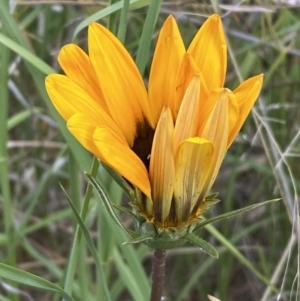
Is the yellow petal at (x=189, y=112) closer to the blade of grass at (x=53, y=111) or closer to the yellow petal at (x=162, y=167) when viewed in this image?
the yellow petal at (x=162, y=167)

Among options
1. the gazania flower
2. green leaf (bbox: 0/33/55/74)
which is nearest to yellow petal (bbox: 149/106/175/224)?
the gazania flower

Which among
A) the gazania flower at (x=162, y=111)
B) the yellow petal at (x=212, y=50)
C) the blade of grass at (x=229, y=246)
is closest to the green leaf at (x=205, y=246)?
the gazania flower at (x=162, y=111)

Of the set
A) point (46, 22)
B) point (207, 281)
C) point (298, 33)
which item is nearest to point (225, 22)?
point (298, 33)

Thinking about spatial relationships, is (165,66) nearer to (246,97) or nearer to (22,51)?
(246,97)

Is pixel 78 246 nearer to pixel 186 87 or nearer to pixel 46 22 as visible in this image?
pixel 186 87

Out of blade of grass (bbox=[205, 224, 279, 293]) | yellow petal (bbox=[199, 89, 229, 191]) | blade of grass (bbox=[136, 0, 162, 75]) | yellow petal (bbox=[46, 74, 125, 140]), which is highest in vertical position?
blade of grass (bbox=[136, 0, 162, 75])

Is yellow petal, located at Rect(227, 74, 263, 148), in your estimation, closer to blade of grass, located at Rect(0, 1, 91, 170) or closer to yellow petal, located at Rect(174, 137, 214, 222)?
yellow petal, located at Rect(174, 137, 214, 222)
